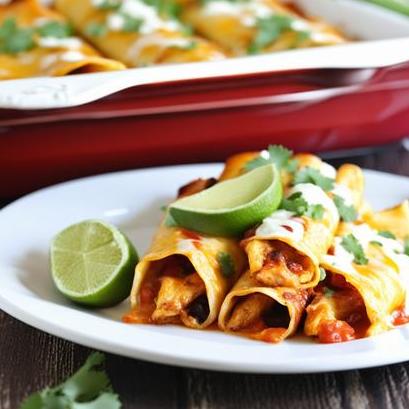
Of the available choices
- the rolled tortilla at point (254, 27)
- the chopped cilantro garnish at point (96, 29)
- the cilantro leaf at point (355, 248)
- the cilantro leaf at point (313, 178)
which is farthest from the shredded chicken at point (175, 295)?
the chopped cilantro garnish at point (96, 29)

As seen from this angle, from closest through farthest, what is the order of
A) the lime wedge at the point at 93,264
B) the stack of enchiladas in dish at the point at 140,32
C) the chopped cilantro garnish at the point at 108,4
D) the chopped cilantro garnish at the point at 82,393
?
the chopped cilantro garnish at the point at 82,393, the lime wedge at the point at 93,264, the stack of enchiladas in dish at the point at 140,32, the chopped cilantro garnish at the point at 108,4

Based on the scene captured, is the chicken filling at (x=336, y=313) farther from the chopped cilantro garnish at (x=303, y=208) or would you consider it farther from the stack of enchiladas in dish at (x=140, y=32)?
the stack of enchiladas in dish at (x=140, y=32)

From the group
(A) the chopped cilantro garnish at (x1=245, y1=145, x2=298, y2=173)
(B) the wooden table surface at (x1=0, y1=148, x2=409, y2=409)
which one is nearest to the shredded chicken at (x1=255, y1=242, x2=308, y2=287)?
(B) the wooden table surface at (x1=0, y1=148, x2=409, y2=409)

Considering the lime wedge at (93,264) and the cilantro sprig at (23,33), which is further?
the cilantro sprig at (23,33)

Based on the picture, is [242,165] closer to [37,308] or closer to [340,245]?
[340,245]

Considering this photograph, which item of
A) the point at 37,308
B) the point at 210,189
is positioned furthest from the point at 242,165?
the point at 37,308

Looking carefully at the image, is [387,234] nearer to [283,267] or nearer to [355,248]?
[355,248]

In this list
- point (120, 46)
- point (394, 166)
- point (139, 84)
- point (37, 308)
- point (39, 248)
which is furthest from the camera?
point (120, 46)
